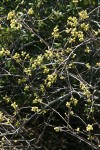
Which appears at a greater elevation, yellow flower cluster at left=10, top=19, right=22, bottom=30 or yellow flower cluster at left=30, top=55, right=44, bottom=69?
yellow flower cluster at left=10, top=19, right=22, bottom=30

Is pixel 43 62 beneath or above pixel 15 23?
beneath

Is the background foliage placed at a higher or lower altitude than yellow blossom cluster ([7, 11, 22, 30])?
lower

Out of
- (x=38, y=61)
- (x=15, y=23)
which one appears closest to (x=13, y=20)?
(x=15, y=23)

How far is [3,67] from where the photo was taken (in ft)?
11.7

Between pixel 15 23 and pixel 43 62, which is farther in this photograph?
pixel 43 62

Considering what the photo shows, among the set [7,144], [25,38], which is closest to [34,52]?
[25,38]

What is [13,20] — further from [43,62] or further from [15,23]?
[43,62]

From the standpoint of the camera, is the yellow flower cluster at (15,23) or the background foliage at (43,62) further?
the background foliage at (43,62)

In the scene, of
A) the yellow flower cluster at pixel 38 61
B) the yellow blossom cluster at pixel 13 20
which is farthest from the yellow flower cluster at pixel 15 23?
the yellow flower cluster at pixel 38 61

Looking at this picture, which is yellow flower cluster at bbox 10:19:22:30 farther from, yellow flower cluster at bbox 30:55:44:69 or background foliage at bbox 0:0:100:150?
yellow flower cluster at bbox 30:55:44:69

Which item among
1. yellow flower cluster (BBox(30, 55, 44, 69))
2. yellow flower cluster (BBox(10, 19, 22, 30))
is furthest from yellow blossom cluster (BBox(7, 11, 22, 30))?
yellow flower cluster (BBox(30, 55, 44, 69))

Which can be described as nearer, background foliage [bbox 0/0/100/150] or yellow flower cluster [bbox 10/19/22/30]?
yellow flower cluster [bbox 10/19/22/30]

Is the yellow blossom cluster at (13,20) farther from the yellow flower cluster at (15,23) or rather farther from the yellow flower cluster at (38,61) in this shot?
the yellow flower cluster at (38,61)

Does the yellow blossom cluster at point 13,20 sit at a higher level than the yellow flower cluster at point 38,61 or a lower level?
higher
